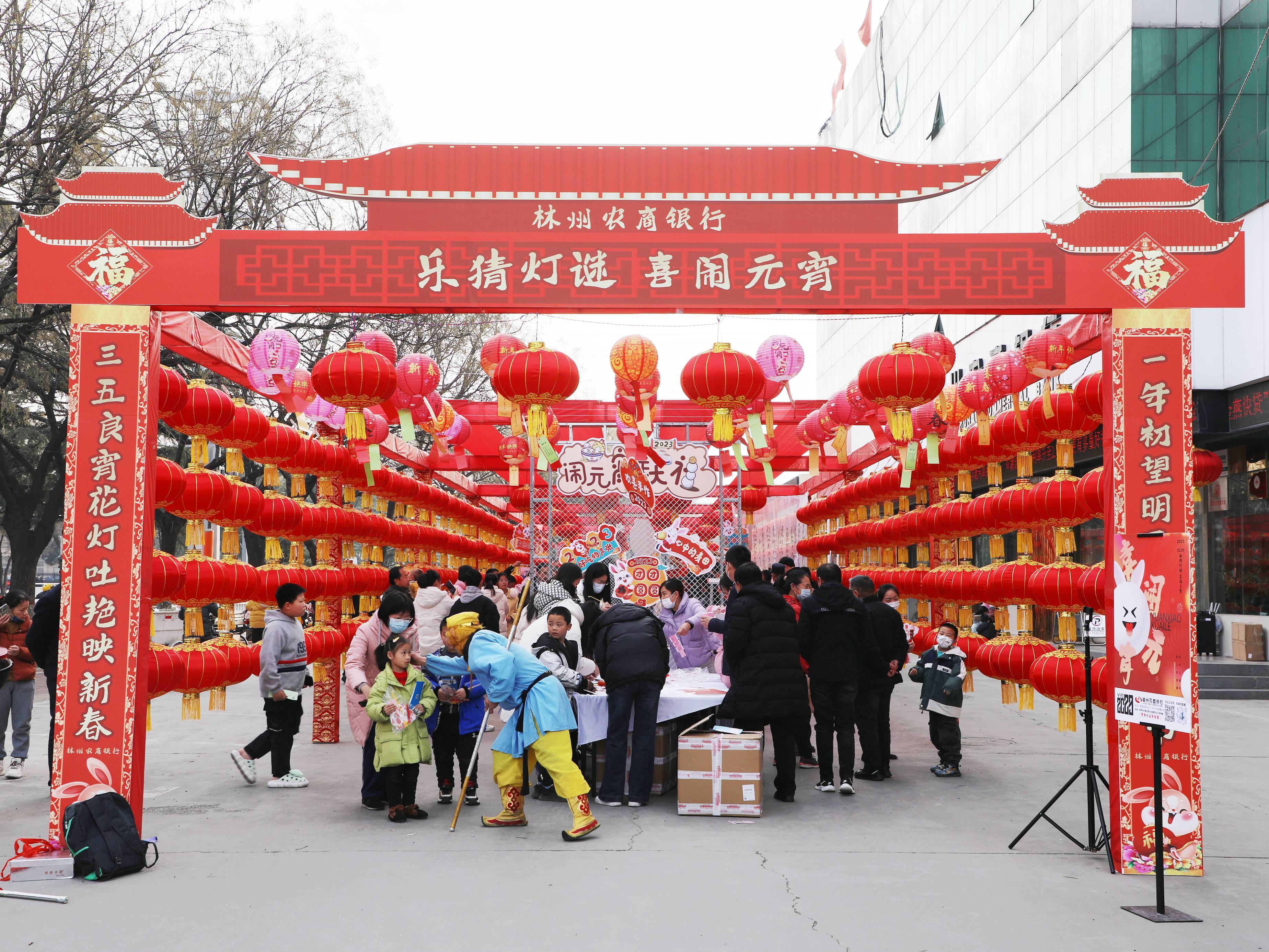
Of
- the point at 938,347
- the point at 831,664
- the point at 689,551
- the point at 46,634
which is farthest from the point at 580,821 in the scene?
the point at 689,551

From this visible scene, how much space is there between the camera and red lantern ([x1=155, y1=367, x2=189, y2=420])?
7.20 meters

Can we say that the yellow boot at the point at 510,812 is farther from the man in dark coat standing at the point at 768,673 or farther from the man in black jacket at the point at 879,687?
the man in black jacket at the point at 879,687

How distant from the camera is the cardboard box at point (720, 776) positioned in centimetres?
775

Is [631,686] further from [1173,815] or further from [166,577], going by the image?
[1173,815]

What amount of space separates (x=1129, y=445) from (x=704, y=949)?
13.0ft

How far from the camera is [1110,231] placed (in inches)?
257

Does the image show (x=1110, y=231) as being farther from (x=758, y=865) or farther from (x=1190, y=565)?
(x=758, y=865)

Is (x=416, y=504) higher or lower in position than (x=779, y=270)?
lower

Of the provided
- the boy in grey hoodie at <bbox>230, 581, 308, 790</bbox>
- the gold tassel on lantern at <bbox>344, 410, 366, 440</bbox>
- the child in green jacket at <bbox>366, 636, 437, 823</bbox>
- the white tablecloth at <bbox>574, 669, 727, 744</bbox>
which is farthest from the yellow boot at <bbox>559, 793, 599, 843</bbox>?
the gold tassel on lantern at <bbox>344, 410, 366, 440</bbox>

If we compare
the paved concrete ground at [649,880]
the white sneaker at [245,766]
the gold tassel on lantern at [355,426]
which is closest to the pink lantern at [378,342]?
the gold tassel on lantern at [355,426]

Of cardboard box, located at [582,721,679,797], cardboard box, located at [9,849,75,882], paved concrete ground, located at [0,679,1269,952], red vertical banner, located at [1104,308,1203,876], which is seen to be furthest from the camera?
cardboard box, located at [582,721,679,797]

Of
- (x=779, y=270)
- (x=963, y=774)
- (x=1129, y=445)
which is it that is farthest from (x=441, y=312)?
(x=963, y=774)

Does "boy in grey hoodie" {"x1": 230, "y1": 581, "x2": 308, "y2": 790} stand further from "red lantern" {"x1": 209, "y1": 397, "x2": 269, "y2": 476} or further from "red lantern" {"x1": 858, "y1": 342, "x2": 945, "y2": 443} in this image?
"red lantern" {"x1": 858, "y1": 342, "x2": 945, "y2": 443}

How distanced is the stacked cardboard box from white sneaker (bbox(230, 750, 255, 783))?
15801 mm
